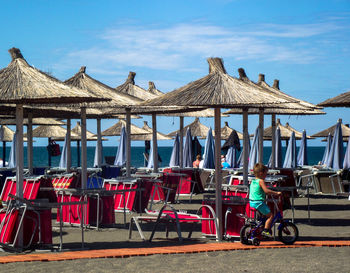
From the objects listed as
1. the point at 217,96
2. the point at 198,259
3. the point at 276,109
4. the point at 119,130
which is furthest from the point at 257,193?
the point at 119,130

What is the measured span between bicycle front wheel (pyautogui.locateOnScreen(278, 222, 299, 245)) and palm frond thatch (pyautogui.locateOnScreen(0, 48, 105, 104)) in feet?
9.50

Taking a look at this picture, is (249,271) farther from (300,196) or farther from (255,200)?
(300,196)

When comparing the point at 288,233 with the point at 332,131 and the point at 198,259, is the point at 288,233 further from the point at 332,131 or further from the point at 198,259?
the point at 332,131

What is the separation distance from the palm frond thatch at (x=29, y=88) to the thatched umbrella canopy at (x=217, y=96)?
1162 mm

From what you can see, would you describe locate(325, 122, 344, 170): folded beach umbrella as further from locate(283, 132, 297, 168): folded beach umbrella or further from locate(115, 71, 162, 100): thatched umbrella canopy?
locate(115, 71, 162, 100): thatched umbrella canopy

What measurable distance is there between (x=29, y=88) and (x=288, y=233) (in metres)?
3.74

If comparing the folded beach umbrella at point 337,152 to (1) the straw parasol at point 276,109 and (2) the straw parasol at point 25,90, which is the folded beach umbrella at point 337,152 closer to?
(1) the straw parasol at point 276,109

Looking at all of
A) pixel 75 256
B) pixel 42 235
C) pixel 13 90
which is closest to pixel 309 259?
pixel 75 256

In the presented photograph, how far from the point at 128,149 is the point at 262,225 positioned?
5.94m

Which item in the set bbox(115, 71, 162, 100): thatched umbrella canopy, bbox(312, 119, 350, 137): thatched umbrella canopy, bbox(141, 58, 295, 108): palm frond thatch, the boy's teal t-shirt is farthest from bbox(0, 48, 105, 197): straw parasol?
bbox(312, 119, 350, 137): thatched umbrella canopy

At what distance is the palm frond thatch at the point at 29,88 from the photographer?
28.8 ft

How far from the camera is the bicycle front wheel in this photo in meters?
9.17

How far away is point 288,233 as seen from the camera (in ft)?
30.2

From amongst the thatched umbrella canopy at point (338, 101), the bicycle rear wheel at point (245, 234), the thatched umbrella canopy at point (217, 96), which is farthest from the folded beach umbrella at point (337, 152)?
the bicycle rear wheel at point (245, 234)
